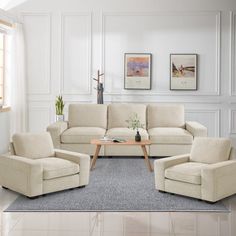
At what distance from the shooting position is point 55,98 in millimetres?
8078

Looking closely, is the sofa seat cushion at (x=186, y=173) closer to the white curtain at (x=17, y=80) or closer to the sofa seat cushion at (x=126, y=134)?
the sofa seat cushion at (x=126, y=134)

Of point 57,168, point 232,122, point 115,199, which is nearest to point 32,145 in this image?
point 57,168

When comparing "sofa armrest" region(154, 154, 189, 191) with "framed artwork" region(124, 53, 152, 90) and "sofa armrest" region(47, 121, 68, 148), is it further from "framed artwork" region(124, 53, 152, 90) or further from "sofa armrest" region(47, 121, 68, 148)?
"framed artwork" region(124, 53, 152, 90)

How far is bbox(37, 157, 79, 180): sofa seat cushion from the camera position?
4383mm

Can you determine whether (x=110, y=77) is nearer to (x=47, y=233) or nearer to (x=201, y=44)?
(x=201, y=44)

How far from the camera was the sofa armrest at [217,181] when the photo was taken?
4129 mm

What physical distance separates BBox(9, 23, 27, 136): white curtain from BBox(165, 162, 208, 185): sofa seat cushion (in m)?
4.21

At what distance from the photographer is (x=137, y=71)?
8.01m

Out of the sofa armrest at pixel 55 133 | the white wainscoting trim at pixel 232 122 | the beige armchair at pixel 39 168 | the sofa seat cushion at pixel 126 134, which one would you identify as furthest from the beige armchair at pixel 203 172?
the white wainscoting trim at pixel 232 122

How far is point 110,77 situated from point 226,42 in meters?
2.28

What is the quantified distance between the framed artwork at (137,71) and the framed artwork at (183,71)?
1.48 feet

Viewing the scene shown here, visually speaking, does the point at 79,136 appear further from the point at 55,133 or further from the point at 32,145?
the point at 32,145

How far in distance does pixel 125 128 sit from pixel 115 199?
287 centimetres

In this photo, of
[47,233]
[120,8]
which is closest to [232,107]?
[120,8]
